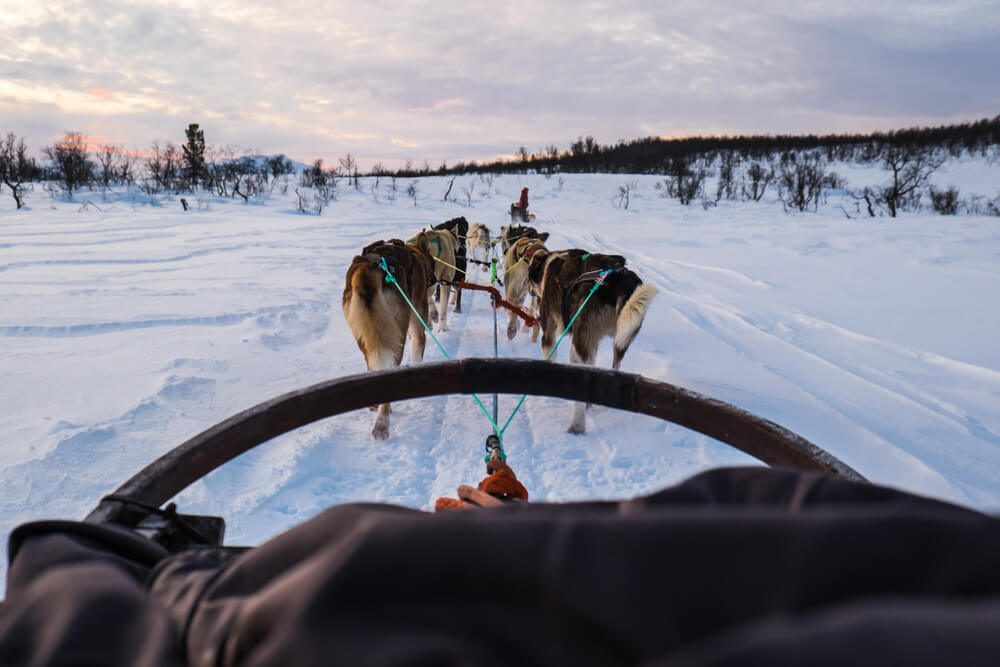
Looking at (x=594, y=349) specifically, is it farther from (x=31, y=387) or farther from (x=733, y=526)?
(x=31, y=387)

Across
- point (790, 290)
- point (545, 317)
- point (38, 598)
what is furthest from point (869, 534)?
point (790, 290)

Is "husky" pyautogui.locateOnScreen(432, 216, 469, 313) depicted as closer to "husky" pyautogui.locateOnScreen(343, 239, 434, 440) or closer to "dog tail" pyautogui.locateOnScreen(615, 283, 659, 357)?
"husky" pyautogui.locateOnScreen(343, 239, 434, 440)

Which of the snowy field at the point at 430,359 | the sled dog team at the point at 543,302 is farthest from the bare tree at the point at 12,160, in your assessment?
the sled dog team at the point at 543,302

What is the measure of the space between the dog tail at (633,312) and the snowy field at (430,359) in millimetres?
664

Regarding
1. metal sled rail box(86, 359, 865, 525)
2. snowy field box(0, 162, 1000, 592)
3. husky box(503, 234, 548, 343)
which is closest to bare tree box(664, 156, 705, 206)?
snowy field box(0, 162, 1000, 592)

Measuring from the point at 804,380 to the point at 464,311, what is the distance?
433 cm

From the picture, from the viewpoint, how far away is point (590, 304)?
3.75 m

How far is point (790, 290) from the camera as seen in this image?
834 cm

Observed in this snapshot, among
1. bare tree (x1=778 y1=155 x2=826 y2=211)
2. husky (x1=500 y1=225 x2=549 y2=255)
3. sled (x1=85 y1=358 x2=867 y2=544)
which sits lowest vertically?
sled (x1=85 y1=358 x2=867 y2=544)

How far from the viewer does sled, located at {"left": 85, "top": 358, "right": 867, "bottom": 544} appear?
4.10 ft

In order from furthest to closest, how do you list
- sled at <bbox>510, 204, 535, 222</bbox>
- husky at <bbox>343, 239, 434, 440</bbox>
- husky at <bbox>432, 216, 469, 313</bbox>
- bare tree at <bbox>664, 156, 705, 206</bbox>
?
bare tree at <bbox>664, 156, 705, 206</bbox>
sled at <bbox>510, 204, 535, 222</bbox>
husky at <bbox>432, 216, 469, 313</bbox>
husky at <bbox>343, 239, 434, 440</bbox>

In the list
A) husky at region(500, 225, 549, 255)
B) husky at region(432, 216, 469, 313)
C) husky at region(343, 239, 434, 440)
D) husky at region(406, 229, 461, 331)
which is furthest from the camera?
husky at region(500, 225, 549, 255)

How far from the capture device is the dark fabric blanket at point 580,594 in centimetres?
39

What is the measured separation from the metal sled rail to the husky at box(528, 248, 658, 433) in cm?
172
